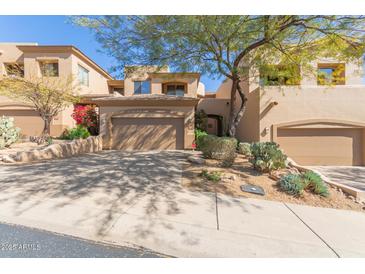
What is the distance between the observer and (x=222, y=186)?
545 cm

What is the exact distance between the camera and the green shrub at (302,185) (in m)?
5.00

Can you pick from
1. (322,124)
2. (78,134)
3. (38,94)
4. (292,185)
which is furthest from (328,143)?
(38,94)

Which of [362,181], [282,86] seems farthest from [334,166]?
[282,86]

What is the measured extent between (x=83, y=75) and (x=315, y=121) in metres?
19.6

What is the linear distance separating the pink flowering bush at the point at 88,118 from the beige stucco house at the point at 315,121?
11.6m

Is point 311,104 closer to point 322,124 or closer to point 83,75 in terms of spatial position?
point 322,124

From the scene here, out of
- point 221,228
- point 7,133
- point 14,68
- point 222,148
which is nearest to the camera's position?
point 221,228

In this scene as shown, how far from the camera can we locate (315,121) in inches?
433

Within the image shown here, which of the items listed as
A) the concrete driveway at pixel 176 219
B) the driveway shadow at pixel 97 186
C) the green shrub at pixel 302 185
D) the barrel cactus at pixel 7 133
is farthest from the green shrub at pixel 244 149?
the barrel cactus at pixel 7 133

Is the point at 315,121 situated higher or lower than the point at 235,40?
lower

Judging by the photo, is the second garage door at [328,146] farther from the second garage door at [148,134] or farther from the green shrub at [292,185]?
the second garage door at [148,134]

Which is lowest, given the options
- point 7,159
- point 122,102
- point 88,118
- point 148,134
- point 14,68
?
point 7,159

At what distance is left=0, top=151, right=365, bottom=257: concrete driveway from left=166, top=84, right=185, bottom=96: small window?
13.9 metres

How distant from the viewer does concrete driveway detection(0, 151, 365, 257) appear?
2.95 m
